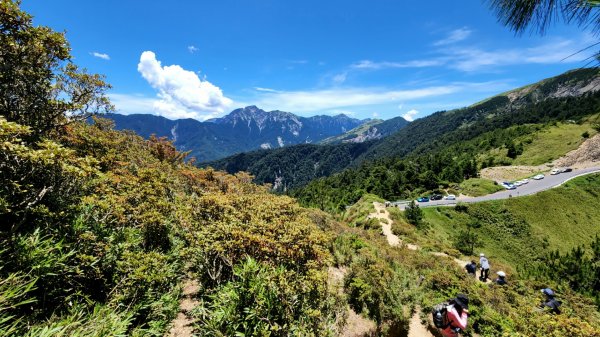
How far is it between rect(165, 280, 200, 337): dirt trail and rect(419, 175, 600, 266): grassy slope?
2615 centimetres

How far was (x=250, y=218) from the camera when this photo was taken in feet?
25.7

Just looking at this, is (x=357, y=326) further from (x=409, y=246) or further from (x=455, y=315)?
(x=409, y=246)

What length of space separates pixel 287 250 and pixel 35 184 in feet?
19.4

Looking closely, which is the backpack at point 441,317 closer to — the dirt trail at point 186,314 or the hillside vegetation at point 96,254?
the hillside vegetation at point 96,254

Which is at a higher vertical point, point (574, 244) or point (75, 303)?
point (75, 303)

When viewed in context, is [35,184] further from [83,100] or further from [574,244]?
[574,244]

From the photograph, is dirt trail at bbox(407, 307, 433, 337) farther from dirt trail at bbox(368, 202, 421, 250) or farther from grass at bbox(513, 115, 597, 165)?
grass at bbox(513, 115, 597, 165)

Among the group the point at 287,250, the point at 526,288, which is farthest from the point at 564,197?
the point at 287,250

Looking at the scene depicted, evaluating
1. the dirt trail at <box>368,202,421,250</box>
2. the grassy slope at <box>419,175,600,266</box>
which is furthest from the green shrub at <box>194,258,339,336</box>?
the grassy slope at <box>419,175,600,266</box>

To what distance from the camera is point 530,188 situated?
43.3 meters

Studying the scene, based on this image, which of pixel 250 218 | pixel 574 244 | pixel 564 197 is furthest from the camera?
pixel 564 197

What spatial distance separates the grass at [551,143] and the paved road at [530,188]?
1031 centimetres

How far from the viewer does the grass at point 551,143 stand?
59750 millimetres

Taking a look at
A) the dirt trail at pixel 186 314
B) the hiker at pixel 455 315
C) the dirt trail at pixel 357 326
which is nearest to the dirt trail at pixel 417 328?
the hiker at pixel 455 315
